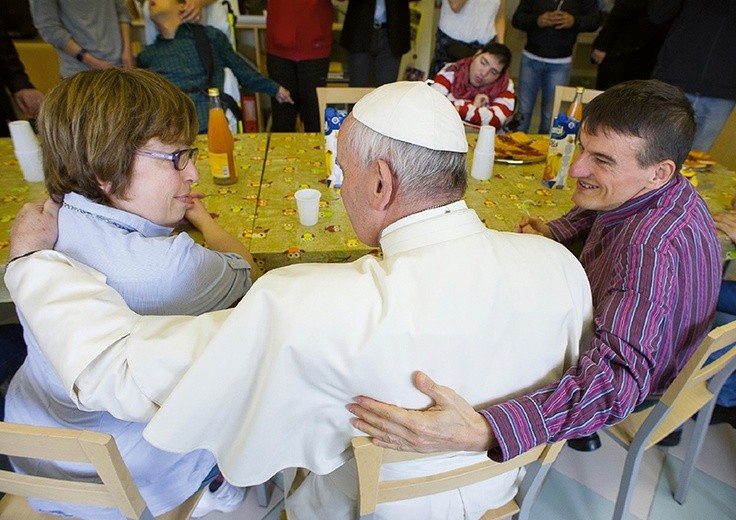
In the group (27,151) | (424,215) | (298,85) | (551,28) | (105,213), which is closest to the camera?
(424,215)

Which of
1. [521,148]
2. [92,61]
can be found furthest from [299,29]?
[521,148]

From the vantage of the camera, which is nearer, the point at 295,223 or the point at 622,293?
the point at 622,293

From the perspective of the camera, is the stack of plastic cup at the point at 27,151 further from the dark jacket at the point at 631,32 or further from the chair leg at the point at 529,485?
the dark jacket at the point at 631,32

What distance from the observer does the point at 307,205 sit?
4.35ft

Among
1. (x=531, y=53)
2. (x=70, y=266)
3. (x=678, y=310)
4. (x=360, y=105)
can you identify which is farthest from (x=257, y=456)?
(x=531, y=53)

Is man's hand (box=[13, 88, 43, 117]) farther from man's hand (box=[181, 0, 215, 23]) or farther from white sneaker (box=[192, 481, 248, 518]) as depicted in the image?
white sneaker (box=[192, 481, 248, 518])

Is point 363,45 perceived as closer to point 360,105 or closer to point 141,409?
point 360,105

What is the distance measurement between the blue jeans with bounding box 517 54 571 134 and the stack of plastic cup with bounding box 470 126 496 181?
183cm

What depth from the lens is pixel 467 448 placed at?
74 cm

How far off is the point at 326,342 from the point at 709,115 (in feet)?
9.91

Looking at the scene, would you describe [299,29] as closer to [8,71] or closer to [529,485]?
[8,71]

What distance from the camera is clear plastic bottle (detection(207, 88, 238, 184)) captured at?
149 cm

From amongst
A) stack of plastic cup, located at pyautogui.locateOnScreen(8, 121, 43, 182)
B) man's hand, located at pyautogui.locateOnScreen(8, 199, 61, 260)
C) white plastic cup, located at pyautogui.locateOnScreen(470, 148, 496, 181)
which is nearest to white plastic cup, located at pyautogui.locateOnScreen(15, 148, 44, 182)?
stack of plastic cup, located at pyautogui.locateOnScreen(8, 121, 43, 182)

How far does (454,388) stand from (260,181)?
44.8 inches
